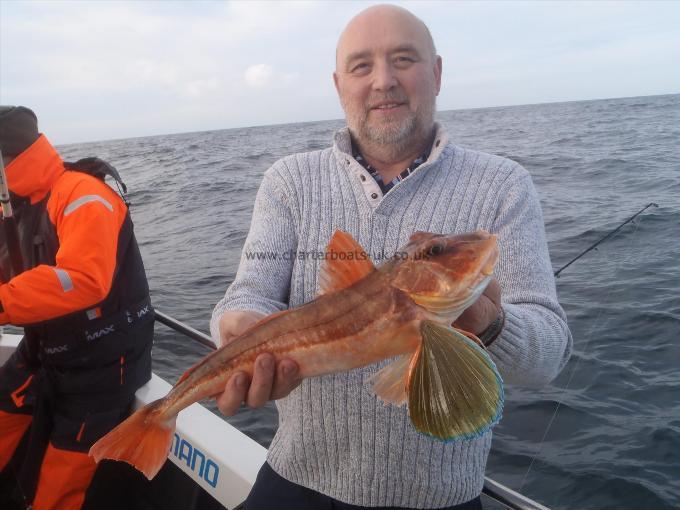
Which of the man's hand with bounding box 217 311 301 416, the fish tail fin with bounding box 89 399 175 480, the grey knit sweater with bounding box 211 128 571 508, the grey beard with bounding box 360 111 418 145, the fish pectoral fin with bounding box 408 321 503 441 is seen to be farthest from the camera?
the grey beard with bounding box 360 111 418 145

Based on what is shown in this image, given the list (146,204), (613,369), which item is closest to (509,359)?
(613,369)

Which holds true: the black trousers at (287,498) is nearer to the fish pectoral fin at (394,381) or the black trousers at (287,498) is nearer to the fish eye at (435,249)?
the fish pectoral fin at (394,381)

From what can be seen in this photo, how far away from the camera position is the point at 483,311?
2.09 meters

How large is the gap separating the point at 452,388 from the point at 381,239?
1.06m

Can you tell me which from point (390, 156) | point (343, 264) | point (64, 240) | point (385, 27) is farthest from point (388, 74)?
point (64, 240)

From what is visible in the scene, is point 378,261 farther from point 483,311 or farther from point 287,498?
point 287,498

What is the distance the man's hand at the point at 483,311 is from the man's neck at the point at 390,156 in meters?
1.09

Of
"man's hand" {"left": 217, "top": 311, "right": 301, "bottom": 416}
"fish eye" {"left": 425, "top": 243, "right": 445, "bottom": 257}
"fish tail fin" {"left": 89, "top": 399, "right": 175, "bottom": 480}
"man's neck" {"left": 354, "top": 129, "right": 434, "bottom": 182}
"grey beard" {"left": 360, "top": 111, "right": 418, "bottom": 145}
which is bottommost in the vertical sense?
"fish tail fin" {"left": 89, "top": 399, "right": 175, "bottom": 480}

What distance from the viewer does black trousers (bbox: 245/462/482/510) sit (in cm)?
271

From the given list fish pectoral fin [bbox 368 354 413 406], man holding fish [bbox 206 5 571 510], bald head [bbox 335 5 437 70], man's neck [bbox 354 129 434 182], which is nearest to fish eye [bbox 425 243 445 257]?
fish pectoral fin [bbox 368 354 413 406]

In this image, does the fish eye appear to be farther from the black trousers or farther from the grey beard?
the black trousers

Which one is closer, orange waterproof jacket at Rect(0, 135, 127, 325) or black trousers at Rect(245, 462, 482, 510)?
black trousers at Rect(245, 462, 482, 510)

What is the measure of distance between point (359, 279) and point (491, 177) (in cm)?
109

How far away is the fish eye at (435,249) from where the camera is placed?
1987mm
